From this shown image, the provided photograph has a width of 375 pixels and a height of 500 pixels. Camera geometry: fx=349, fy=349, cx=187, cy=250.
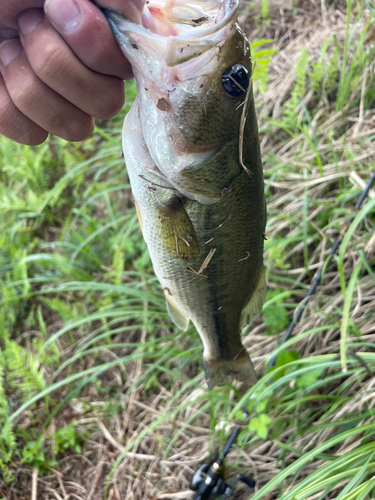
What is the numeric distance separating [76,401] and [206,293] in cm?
179

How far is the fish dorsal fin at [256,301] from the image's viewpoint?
5.09 feet

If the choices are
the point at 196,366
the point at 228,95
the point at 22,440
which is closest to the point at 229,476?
the point at 196,366

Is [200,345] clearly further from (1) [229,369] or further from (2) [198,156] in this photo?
A: (2) [198,156]

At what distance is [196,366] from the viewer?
2.54 metres

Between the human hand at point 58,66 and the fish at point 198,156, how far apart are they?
65 mm

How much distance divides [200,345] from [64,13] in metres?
2.02

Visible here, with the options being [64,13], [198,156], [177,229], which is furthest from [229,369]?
[64,13]

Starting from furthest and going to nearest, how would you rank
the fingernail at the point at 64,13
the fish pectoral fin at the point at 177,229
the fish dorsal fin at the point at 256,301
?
the fish dorsal fin at the point at 256,301
the fish pectoral fin at the point at 177,229
the fingernail at the point at 64,13

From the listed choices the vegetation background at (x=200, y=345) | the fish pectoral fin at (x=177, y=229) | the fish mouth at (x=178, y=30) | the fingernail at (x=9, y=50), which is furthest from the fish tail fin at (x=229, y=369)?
the fingernail at (x=9, y=50)

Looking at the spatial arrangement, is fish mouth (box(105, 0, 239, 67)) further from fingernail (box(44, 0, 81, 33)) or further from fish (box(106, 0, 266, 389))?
fingernail (box(44, 0, 81, 33))

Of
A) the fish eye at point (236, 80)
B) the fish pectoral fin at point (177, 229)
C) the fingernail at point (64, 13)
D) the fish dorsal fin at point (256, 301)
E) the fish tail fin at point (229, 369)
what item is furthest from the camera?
the fish tail fin at point (229, 369)

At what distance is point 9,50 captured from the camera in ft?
3.67

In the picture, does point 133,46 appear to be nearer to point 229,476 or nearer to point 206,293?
point 206,293

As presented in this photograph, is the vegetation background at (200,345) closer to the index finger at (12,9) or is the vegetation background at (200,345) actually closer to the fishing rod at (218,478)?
the fishing rod at (218,478)
